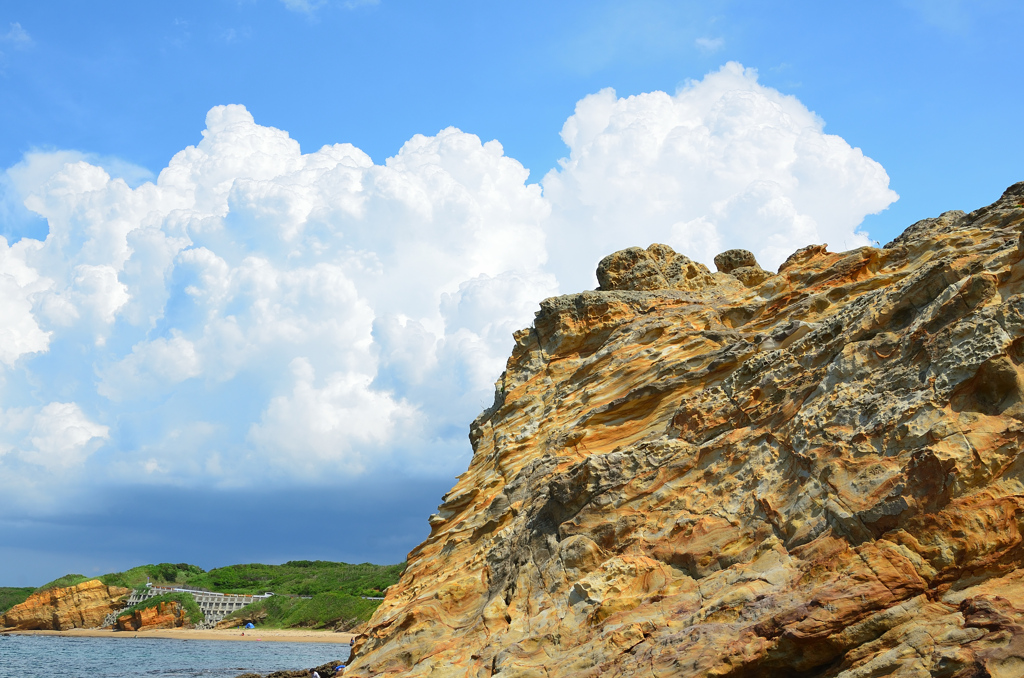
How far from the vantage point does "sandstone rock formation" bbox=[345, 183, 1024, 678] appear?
1060 cm

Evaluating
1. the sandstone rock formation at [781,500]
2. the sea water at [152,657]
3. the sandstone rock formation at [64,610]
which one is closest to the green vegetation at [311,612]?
the sea water at [152,657]

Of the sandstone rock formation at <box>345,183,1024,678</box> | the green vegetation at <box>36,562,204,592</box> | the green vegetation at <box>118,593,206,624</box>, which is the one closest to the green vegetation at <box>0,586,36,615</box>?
the green vegetation at <box>36,562,204,592</box>

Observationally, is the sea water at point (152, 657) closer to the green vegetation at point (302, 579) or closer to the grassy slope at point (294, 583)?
the grassy slope at point (294, 583)

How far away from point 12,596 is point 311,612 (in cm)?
7673

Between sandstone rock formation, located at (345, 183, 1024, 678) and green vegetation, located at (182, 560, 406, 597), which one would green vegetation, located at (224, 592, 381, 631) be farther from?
sandstone rock formation, located at (345, 183, 1024, 678)

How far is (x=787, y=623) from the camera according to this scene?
11.0 m

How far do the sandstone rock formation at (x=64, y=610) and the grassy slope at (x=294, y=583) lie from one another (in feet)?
14.6

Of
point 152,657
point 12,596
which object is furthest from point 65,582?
point 152,657

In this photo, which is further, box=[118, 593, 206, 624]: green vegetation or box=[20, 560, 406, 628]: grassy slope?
box=[118, 593, 206, 624]: green vegetation

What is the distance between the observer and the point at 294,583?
112188 mm

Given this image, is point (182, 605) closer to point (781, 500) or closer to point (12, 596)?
point (12, 596)

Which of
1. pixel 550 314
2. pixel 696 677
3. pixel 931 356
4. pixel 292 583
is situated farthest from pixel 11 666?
pixel 292 583

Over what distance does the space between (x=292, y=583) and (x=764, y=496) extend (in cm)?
11038

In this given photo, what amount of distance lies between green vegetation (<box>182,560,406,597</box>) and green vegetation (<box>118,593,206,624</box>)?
49.4ft
